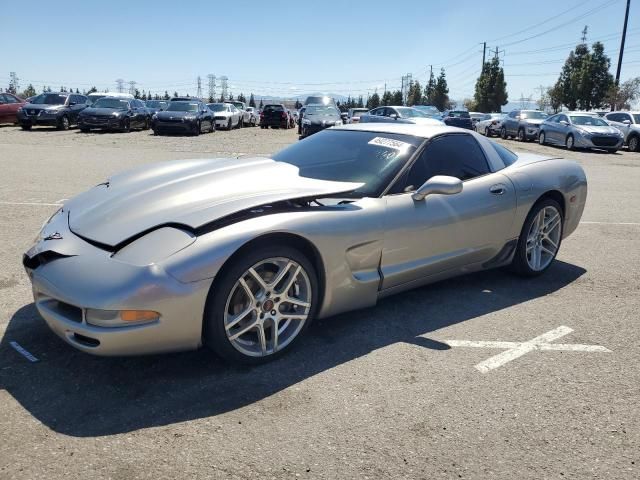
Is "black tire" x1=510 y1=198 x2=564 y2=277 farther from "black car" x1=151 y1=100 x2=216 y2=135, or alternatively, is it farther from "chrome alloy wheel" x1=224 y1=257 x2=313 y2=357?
"black car" x1=151 y1=100 x2=216 y2=135

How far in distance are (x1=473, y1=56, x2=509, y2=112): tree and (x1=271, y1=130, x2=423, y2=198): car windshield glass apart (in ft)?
198

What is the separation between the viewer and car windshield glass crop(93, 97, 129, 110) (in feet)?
72.3

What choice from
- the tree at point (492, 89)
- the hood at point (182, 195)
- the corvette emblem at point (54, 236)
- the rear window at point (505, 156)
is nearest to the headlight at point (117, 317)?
the hood at point (182, 195)

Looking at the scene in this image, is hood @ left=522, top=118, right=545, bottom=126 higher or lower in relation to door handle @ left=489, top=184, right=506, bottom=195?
higher

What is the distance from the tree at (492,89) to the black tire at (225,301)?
6191 centimetres

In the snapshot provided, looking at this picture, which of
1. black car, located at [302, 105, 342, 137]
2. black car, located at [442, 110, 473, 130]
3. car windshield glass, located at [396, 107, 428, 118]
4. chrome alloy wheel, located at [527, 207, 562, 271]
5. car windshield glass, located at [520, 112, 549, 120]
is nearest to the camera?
chrome alloy wheel, located at [527, 207, 562, 271]

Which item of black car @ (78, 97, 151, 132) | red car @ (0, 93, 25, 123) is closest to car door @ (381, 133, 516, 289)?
black car @ (78, 97, 151, 132)

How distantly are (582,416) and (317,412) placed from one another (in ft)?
4.22

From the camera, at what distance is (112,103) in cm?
2233

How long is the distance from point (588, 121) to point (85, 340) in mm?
22474

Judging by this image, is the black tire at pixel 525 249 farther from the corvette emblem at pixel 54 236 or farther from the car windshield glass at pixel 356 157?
the corvette emblem at pixel 54 236

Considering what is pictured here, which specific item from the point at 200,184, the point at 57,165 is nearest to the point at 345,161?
the point at 200,184

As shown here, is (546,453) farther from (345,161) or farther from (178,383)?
(345,161)

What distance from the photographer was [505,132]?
2770cm
